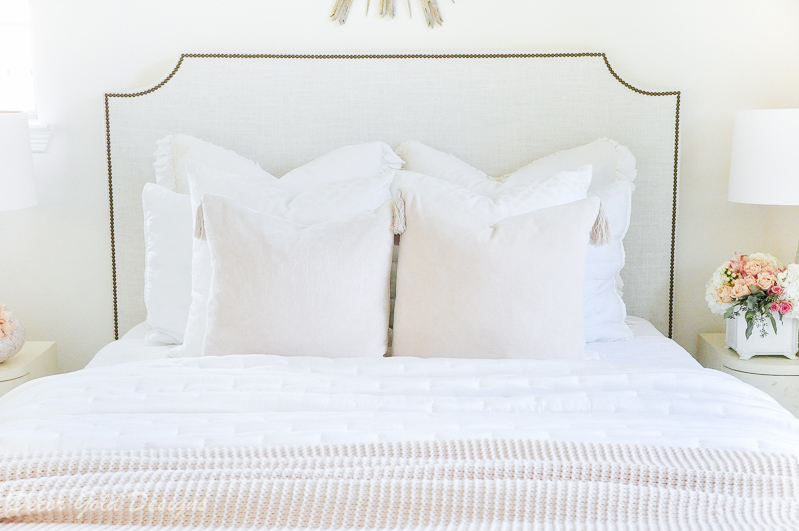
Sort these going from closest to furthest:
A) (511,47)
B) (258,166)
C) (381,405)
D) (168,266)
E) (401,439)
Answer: (401,439), (381,405), (168,266), (258,166), (511,47)

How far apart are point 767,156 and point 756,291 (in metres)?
0.39

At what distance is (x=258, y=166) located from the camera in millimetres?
2389

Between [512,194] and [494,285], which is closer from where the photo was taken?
[494,285]

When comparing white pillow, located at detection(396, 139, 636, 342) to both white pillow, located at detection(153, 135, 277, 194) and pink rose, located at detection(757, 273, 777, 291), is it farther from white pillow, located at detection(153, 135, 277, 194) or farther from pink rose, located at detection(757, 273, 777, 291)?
white pillow, located at detection(153, 135, 277, 194)

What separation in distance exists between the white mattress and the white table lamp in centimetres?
84

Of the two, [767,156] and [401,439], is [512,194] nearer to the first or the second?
[767,156]

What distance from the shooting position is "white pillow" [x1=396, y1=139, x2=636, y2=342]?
2.15 meters

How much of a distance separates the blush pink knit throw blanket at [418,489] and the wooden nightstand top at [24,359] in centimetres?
114

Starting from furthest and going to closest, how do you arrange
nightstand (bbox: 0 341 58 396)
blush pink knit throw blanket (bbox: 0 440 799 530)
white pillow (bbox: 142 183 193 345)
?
nightstand (bbox: 0 341 58 396)
white pillow (bbox: 142 183 193 345)
blush pink knit throw blanket (bbox: 0 440 799 530)

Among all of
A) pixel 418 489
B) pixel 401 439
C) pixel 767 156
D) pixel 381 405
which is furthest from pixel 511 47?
pixel 418 489

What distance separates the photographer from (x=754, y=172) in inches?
→ 87.6

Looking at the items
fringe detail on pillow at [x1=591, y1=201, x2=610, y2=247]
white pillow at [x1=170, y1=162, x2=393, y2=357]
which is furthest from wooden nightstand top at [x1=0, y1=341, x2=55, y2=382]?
fringe detail on pillow at [x1=591, y1=201, x2=610, y2=247]

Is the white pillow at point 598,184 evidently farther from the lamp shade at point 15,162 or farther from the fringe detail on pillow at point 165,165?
the lamp shade at point 15,162

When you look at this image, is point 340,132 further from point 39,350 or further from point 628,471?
point 628,471
